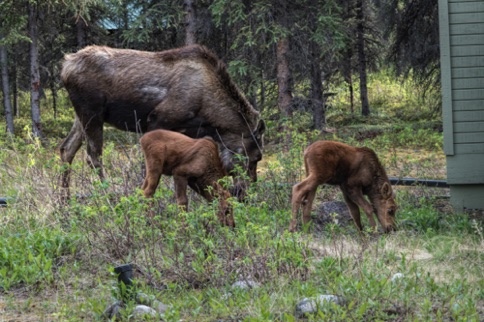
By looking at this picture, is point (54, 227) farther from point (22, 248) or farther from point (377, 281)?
point (377, 281)

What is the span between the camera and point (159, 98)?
10680 millimetres

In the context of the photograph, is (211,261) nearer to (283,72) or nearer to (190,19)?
(283,72)

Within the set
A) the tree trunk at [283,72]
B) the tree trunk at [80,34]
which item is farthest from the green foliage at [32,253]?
the tree trunk at [80,34]

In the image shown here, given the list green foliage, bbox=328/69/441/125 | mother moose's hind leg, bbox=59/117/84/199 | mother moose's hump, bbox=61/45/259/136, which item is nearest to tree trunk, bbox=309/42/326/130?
green foliage, bbox=328/69/441/125

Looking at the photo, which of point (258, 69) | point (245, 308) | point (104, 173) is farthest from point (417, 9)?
point (245, 308)

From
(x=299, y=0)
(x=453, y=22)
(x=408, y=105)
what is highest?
(x=299, y=0)

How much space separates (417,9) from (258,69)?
20.3ft

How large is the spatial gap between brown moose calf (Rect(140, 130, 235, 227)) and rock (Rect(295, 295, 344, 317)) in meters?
2.34

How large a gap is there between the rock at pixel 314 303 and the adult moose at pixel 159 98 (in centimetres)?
486

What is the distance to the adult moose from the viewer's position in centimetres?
1062

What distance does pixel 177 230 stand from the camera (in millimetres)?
7078

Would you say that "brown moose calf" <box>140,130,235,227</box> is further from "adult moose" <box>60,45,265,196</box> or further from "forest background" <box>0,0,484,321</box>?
"adult moose" <box>60,45,265,196</box>

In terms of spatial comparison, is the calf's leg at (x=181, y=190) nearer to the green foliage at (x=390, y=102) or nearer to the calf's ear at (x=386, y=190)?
the calf's ear at (x=386, y=190)

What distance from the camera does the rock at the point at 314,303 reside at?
562cm
